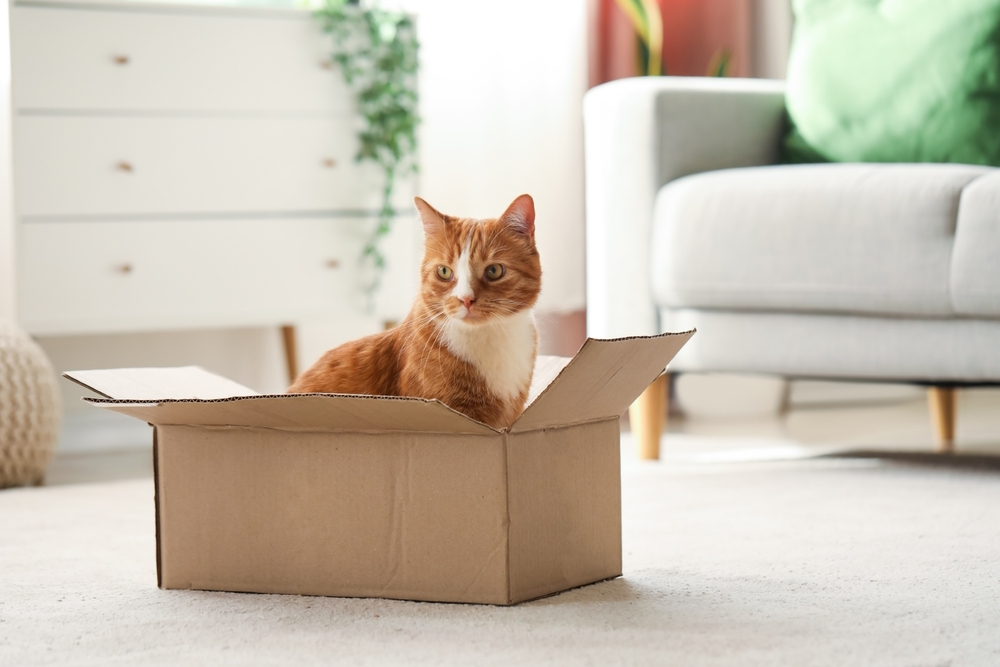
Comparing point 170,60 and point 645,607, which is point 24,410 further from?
point 645,607

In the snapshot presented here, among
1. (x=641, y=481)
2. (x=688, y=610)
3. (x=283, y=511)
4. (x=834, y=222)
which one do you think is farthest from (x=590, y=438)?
(x=834, y=222)

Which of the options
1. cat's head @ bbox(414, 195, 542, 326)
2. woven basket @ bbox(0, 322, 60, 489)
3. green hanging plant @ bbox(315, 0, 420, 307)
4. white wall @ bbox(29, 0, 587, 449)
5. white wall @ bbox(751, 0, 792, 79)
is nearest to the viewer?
A: cat's head @ bbox(414, 195, 542, 326)

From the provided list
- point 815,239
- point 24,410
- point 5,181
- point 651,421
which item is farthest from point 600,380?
point 5,181

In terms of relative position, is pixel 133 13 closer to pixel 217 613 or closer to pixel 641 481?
pixel 641 481

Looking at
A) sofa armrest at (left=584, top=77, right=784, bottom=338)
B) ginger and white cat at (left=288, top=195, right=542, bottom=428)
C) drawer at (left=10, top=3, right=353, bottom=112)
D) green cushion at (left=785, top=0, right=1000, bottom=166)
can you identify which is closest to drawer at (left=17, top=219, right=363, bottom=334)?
drawer at (left=10, top=3, right=353, bottom=112)

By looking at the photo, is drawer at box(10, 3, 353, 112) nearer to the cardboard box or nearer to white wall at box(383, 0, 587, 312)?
white wall at box(383, 0, 587, 312)

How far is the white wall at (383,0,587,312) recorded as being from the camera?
276 cm

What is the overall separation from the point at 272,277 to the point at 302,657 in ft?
4.86

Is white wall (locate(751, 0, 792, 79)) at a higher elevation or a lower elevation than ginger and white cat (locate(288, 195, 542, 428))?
higher

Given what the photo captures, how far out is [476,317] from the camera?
106cm

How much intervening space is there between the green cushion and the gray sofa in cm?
16

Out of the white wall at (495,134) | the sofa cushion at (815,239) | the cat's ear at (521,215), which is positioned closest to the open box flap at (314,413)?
the cat's ear at (521,215)

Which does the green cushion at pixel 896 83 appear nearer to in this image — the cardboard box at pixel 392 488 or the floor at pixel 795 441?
the floor at pixel 795 441

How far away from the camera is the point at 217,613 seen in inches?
38.9
